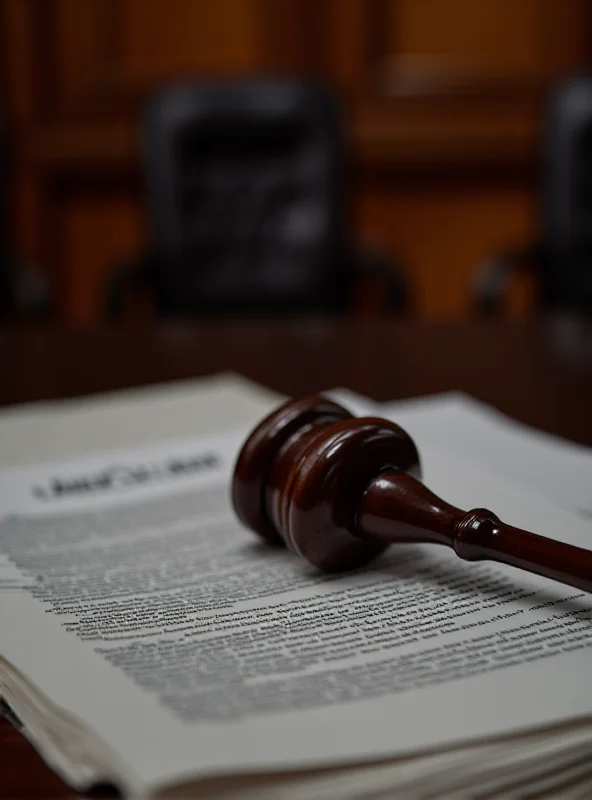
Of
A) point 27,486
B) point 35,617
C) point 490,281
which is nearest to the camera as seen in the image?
point 35,617

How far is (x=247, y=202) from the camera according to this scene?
2201 mm

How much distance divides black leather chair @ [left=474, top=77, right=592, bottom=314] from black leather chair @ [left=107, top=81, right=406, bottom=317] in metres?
0.27

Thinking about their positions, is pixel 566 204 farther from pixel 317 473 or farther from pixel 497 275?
pixel 317 473

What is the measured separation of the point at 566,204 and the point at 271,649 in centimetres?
177

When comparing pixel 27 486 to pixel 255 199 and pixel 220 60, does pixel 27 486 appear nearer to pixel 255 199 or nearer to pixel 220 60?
pixel 255 199

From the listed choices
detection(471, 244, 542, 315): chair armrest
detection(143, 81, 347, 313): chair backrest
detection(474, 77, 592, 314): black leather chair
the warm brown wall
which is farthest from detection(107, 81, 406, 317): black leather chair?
the warm brown wall

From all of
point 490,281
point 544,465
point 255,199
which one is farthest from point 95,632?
point 255,199

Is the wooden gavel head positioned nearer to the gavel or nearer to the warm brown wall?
the gavel

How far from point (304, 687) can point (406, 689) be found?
0.12 ft

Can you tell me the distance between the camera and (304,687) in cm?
41

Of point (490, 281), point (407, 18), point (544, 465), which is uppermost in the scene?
point (407, 18)

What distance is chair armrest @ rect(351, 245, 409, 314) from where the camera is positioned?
2.05 meters

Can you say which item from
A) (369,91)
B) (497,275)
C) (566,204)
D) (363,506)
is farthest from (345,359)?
(369,91)

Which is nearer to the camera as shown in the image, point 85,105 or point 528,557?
point 528,557
